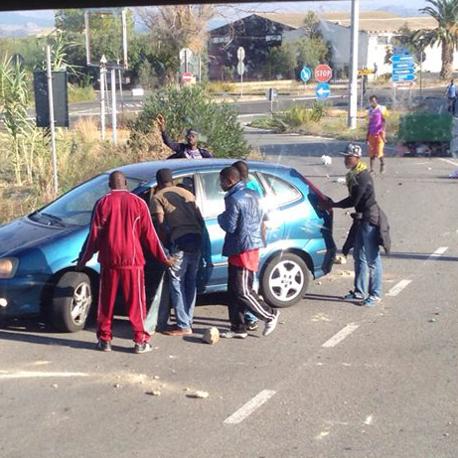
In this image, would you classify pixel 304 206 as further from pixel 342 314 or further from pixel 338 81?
pixel 338 81

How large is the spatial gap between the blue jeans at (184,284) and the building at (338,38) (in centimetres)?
4101

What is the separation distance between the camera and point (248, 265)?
327 inches

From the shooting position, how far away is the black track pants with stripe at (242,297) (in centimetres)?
831

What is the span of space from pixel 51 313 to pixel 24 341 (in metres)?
0.35

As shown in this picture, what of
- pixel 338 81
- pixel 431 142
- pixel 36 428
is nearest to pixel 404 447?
pixel 36 428

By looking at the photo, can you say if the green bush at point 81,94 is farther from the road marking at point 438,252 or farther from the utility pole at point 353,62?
the road marking at point 438,252

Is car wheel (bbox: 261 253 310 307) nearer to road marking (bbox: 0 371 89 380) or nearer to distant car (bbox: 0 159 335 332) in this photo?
distant car (bbox: 0 159 335 332)

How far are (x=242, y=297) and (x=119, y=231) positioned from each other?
129cm

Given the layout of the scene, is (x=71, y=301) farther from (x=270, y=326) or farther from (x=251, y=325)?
(x=270, y=326)

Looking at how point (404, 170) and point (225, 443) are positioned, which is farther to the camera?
point (404, 170)

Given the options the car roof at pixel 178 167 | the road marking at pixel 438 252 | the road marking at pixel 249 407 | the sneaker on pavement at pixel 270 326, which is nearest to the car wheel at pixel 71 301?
the car roof at pixel 178 167

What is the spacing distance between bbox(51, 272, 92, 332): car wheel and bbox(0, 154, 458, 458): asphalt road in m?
0.13

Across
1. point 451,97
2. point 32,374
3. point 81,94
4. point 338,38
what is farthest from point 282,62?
point 32,374

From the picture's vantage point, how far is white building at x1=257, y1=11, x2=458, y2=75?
5444cm
